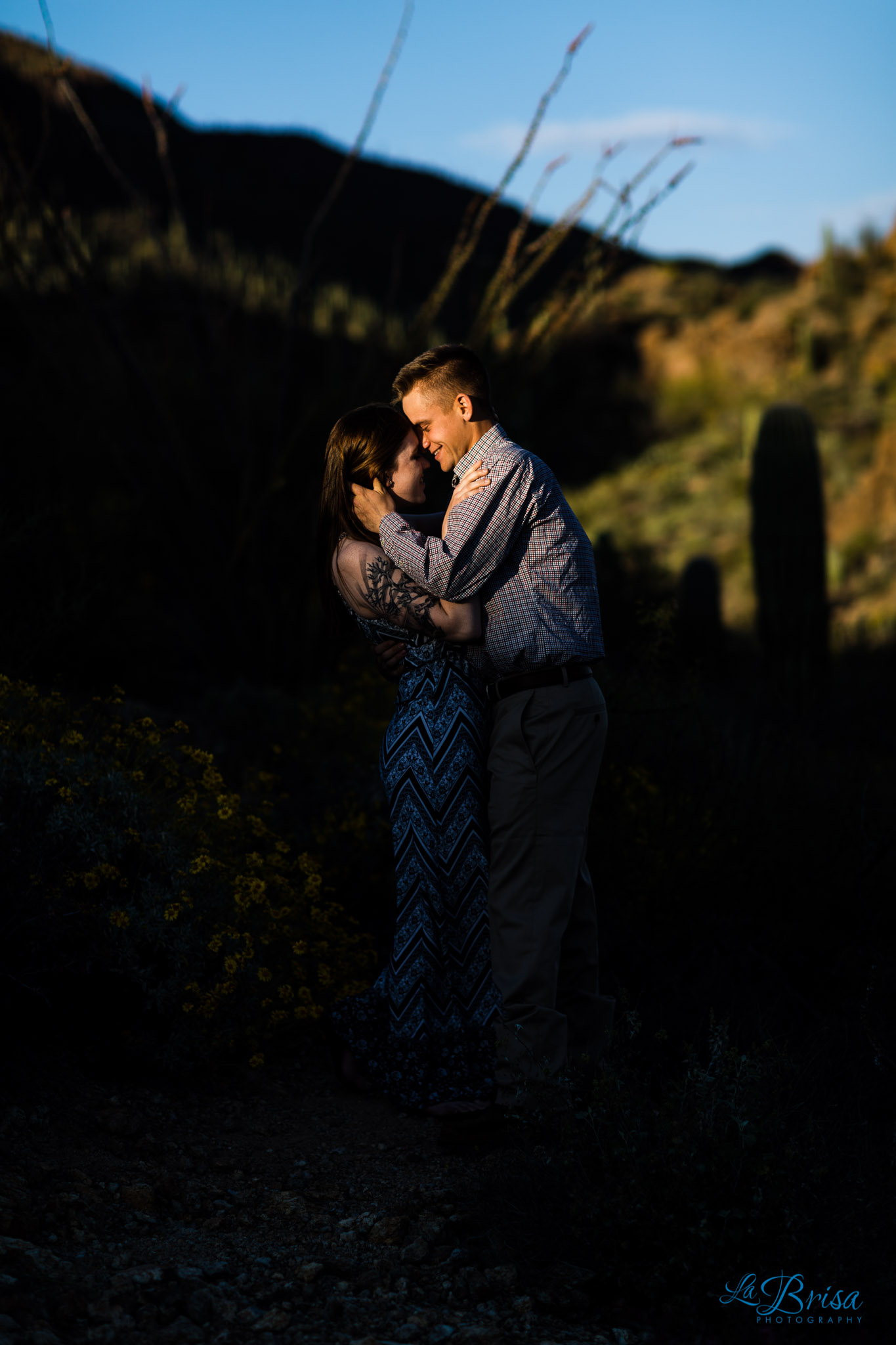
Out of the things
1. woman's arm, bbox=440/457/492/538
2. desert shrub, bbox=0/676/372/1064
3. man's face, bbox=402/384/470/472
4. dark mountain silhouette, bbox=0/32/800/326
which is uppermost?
dark mountain silhouette, bbox=0/32/800/326

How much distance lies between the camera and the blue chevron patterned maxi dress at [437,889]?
3.25m

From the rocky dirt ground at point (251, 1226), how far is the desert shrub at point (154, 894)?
0.82ft

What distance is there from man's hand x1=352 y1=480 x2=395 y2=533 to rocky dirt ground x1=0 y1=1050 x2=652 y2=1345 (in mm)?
1787

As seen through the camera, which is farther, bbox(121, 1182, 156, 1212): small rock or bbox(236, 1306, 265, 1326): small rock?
bbox(121, 1182, 156, 1212): small rock

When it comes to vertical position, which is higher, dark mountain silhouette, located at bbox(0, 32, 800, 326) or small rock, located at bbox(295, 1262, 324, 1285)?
dark mountain silhouette, located at bbox(0, 32, 800, 326)

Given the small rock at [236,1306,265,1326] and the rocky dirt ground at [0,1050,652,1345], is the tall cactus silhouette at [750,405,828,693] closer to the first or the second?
the rocky dirt ground at [0,1050,652,1345]

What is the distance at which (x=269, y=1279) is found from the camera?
7.87ft

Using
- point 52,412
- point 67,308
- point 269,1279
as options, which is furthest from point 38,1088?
point 67,308

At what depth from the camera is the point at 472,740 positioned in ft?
10.6

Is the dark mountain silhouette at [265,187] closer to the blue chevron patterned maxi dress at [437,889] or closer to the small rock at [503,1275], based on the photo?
the blue chevron patterned maxi dress at [437,889]

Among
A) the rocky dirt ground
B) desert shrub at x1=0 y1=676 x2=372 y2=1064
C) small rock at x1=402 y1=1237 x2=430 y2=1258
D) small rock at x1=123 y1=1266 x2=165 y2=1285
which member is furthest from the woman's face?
small rock at x1=123 y1=1266 x2=165 y2=1285

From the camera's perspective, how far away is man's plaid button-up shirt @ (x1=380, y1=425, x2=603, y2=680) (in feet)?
9.56

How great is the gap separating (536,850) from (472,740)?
0.40m

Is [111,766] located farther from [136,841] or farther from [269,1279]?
[269,1279]
